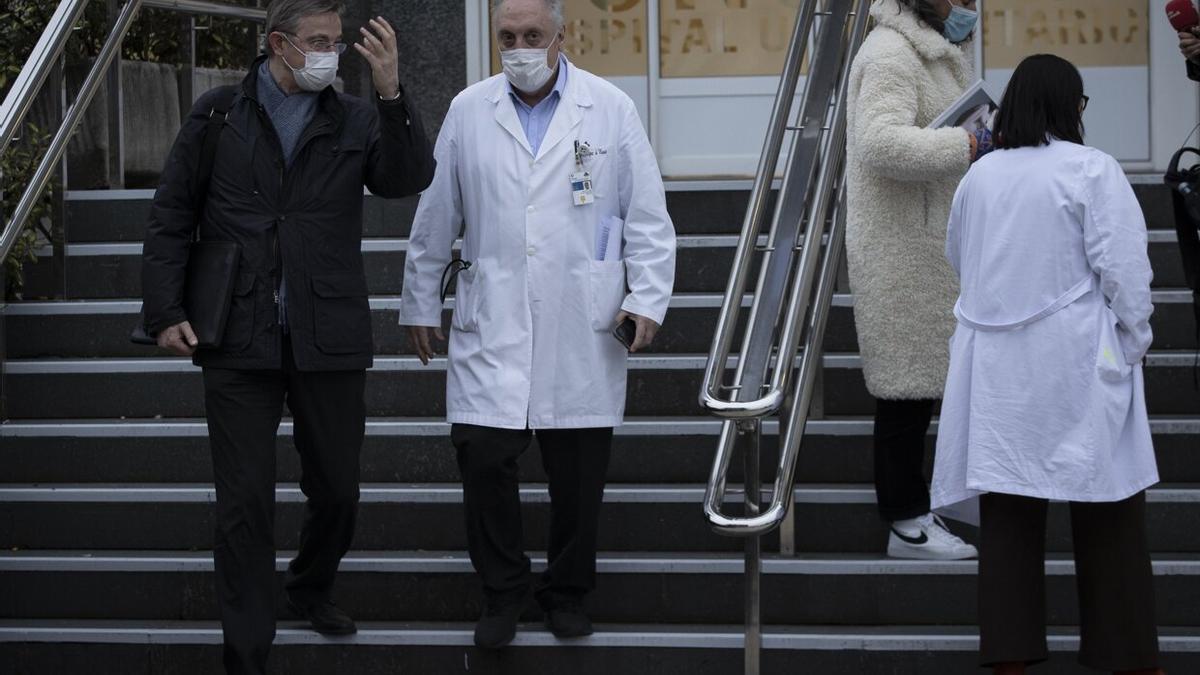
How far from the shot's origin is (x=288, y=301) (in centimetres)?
493

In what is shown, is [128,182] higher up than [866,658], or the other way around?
[128,182]

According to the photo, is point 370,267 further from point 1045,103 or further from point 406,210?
point 1045,103

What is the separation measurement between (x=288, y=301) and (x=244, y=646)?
3.04ft

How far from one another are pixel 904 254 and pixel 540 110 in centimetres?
118

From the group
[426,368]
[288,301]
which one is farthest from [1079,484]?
[426,368]

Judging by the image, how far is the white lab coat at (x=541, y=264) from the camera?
514cm

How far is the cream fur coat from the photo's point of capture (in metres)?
5.42

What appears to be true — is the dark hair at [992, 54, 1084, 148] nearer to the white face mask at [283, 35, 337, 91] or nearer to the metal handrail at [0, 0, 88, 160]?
the white face mask at [283, 35, 337, 91]

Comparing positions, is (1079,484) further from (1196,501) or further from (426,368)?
(426,368)

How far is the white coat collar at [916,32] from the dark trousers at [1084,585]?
4.90 feet

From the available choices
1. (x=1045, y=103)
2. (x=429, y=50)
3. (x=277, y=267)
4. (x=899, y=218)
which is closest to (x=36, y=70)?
(x=277, y=267)

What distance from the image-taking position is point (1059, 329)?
179 inches

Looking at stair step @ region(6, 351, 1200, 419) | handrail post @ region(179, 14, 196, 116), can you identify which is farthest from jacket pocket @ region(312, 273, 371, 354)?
handrail post @ region(179, 14, 196, 116)

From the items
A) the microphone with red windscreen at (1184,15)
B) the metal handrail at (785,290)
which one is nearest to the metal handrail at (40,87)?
the metal handrail at (785,290)
